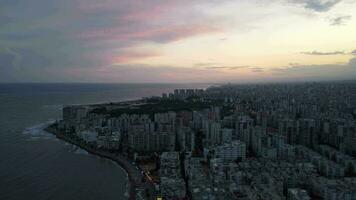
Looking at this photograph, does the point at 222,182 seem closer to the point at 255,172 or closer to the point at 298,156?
the point at 255,172

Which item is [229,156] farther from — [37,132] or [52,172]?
[37,132]

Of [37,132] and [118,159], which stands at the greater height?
[37,132]

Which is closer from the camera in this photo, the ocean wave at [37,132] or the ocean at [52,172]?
the ocean at [52,172]

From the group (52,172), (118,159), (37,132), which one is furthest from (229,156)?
(37,132)

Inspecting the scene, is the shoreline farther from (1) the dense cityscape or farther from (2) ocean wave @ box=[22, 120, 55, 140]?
(2) ocean wave @ box=[22, 120, 55, 140]

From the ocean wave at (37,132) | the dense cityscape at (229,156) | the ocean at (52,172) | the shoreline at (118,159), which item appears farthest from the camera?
the ocean wave at (37,132)

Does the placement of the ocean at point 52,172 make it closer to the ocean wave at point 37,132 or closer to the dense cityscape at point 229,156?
the ocean wave at point 37,132

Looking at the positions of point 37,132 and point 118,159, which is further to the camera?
point 37,132

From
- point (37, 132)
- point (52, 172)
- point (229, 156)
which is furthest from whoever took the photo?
point (37, 132)

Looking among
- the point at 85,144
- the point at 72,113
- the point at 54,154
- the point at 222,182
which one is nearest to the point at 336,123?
the point at 222,182

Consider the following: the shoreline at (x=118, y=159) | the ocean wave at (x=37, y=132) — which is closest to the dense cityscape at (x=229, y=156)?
the shoreline at (x=118, y=159)

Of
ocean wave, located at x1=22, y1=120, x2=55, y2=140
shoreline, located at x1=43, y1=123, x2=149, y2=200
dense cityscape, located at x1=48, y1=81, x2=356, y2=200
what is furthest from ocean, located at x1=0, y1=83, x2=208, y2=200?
dense cityscape, located at x1=48, y1=81, x2=356, y2=200

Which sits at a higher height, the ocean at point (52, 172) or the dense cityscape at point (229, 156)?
the dense cityscape at point (229, 156)
